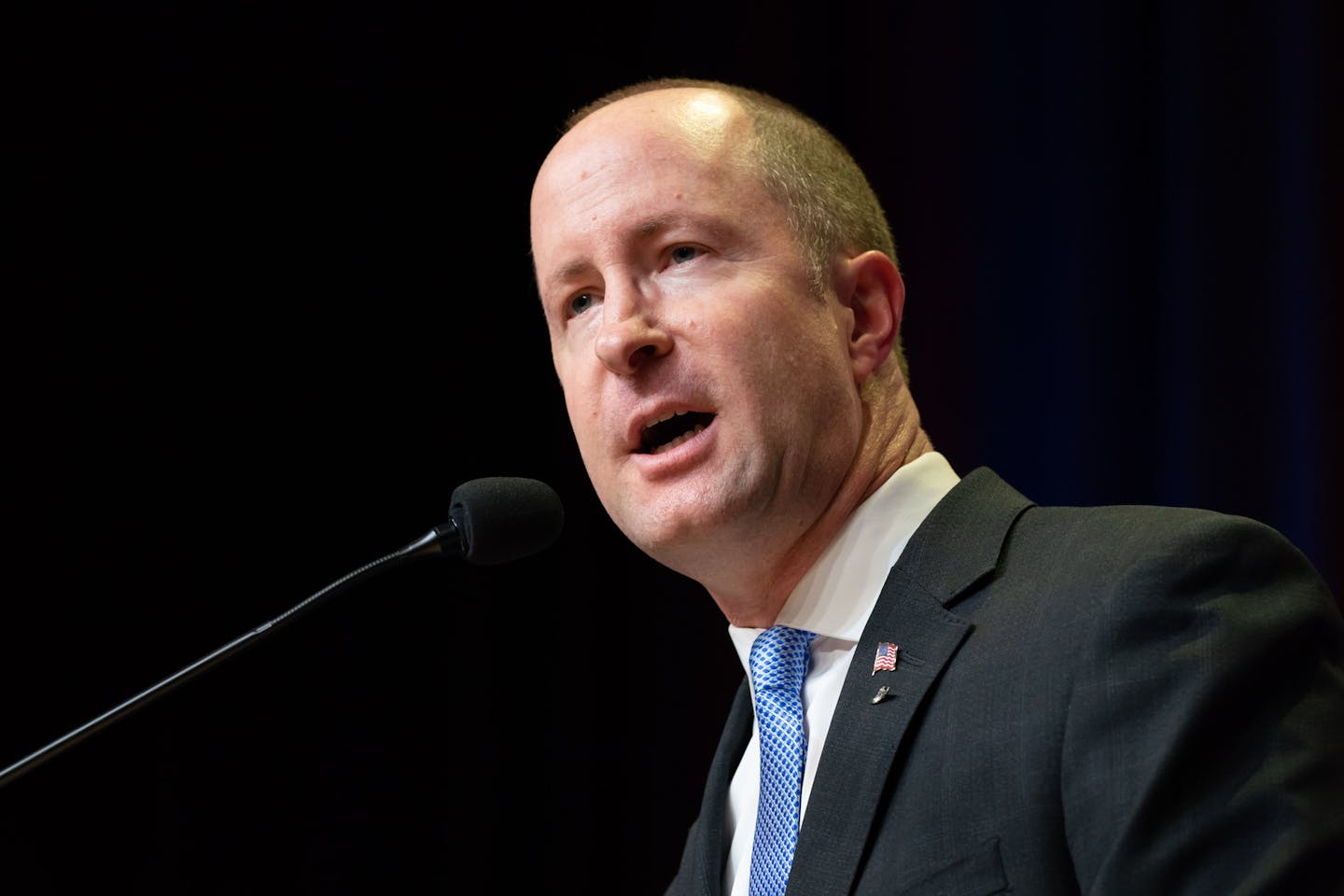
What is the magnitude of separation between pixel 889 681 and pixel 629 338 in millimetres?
556

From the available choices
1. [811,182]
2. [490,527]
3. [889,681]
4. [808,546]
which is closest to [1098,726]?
[889,681]

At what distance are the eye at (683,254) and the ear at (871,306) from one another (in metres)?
0.24

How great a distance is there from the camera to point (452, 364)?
11.2 feet

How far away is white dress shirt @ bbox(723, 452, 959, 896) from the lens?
1643 millimetres

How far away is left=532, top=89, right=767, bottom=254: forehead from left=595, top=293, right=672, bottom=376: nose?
0.42 ft

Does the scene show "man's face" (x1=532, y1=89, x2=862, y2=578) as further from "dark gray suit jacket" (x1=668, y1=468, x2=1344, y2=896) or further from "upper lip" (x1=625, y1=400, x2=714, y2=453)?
"dark gray suit jacket" (x1=668, y1=468, x2=1344, y2=896)

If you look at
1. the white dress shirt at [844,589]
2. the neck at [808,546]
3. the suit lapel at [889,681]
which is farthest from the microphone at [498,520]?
the suit lapel at [889,681]

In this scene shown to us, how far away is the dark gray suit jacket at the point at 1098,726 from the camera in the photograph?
1.14 meters

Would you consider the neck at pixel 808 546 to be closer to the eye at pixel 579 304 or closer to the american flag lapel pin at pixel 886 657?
the american flag lapel pin at pixel 886 657

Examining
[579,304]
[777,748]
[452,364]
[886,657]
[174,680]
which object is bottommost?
[777,748]

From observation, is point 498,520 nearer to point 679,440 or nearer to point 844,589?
point 679,440

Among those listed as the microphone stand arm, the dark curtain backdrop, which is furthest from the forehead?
the dark curtain backdrop

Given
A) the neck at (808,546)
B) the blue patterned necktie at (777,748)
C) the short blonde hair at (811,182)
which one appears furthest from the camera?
the short blonde hair at (811,182)

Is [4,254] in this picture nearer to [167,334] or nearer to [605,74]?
[167,334]
